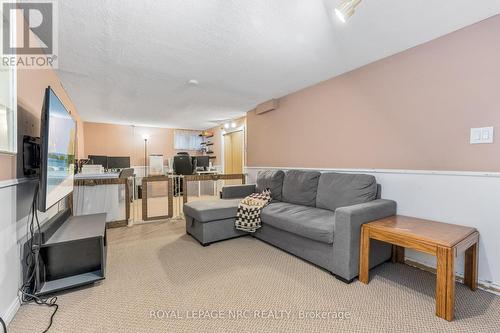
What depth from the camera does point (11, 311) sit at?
4.76 feet

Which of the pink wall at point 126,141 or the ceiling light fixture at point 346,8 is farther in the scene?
the pink wall at point 126,141

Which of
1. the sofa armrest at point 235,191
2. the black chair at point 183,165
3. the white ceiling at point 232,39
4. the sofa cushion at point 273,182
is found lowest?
the sofa armrest at point 235,191

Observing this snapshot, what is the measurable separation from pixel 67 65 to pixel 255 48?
2.15 meters

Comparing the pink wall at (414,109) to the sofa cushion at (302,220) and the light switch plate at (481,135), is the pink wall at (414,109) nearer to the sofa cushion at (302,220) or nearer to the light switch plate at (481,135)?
the light switch plate at (481,135)

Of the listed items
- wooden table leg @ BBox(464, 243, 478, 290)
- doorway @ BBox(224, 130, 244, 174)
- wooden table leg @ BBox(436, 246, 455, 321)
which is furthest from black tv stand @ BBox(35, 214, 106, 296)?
doorway @ BBox(224, 130, 244, 174)

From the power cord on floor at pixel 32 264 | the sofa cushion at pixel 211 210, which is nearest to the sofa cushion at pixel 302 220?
the sofa cushion at pixel 211 210

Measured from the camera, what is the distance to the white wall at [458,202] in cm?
177

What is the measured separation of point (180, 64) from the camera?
8.47 ft

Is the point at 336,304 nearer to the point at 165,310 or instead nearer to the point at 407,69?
the point at 165,310

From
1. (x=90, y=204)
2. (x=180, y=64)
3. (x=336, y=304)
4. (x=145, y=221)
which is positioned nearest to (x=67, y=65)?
(x=180, y=64)

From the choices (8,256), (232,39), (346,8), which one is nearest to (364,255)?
(346,8)

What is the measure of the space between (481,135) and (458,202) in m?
0.58

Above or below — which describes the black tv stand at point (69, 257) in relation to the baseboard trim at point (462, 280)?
above

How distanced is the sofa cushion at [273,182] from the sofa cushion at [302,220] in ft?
1.37
